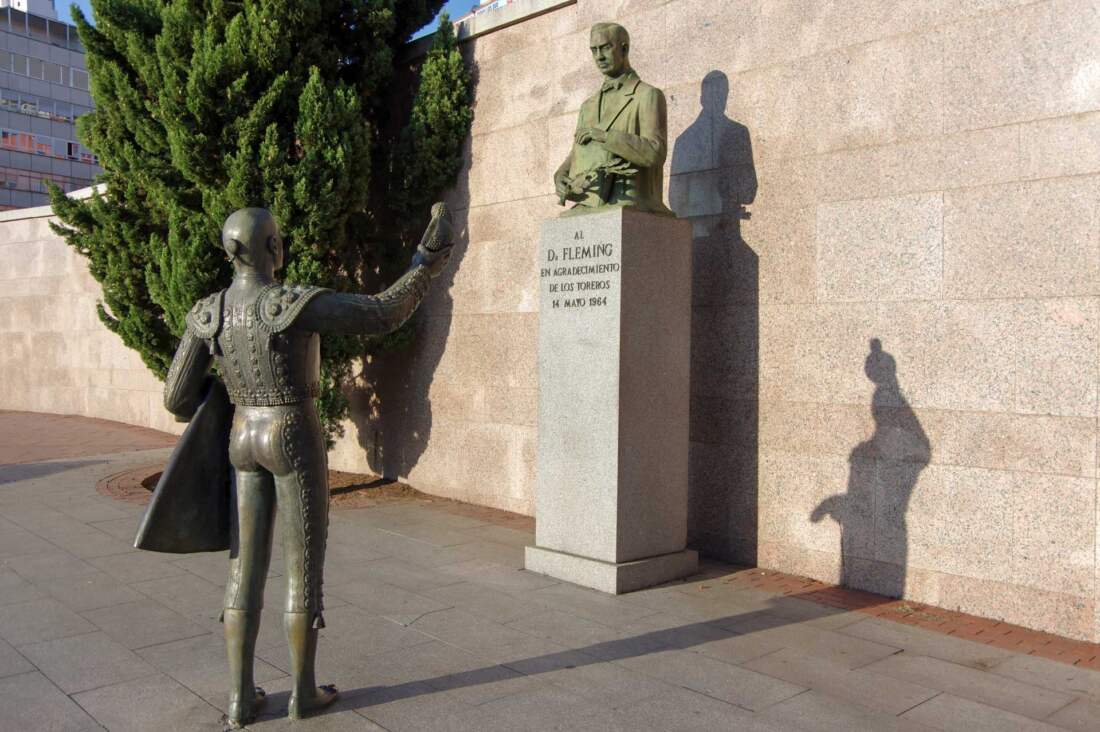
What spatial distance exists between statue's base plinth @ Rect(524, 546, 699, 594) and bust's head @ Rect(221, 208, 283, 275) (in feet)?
10.1

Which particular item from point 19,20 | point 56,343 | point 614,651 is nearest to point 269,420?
point 614,651

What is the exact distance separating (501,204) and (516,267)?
64cm

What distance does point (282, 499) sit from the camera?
3.84 m

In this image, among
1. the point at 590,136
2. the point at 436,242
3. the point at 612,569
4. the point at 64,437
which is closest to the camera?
the point at 436,242

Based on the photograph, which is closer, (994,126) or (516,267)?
(994,126)

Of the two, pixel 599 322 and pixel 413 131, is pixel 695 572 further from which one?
pixel 413 131

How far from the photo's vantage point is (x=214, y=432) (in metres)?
4.07

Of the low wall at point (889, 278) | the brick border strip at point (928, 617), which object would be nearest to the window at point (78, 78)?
the low wall at point (889, 278)

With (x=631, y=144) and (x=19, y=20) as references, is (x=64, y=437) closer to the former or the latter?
(x=631, y=144)

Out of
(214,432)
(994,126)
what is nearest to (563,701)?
(214,432)

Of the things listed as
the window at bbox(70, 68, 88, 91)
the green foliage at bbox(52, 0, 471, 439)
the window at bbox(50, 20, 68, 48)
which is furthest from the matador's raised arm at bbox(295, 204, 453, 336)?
the window at bbox(50, 20, 68, 48)

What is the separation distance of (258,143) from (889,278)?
222 inches

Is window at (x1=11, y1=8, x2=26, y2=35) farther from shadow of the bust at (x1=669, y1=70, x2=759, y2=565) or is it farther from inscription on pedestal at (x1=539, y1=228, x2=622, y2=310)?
inscription on pedestal at (x1=539, y1=228, x2=622, y2=310)

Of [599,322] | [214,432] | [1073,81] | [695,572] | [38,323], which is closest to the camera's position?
[214,432]
